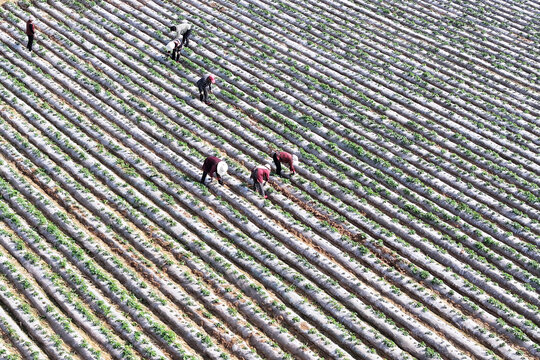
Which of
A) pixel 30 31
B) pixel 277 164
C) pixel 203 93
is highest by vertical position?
pixel 203 93

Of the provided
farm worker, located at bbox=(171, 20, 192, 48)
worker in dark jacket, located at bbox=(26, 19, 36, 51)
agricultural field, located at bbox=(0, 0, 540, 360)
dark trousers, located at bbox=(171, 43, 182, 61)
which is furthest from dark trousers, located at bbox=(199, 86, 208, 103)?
worker in dark jacket, located at bbox=(26, 19, 36, 51)

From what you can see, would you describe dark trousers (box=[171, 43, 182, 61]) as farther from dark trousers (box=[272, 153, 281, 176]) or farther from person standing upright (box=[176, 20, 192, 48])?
dark trousers (box=[272, 153, 281, 176])

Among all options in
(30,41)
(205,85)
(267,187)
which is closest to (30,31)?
(30,41)

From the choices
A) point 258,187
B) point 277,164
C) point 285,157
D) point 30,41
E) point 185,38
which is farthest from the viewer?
point 185,38

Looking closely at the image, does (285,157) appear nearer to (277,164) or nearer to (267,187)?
(277,164)

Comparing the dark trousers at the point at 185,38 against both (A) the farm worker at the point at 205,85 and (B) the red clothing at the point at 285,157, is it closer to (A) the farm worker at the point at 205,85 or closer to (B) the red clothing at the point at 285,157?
(A) the farm worker at the point at 205,85
